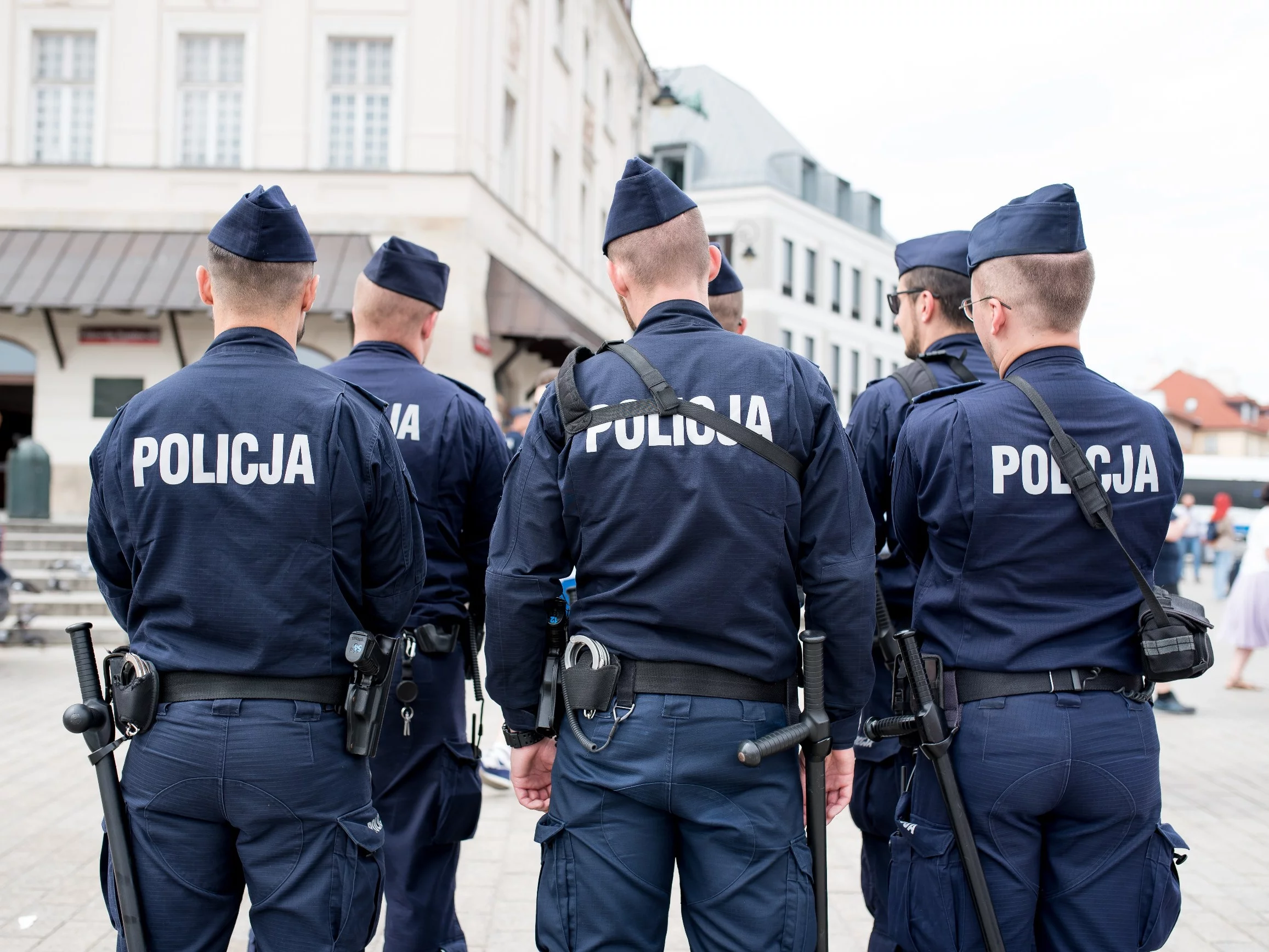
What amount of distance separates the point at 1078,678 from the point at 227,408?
6.77 feet

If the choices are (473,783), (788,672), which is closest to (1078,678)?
(788,672)

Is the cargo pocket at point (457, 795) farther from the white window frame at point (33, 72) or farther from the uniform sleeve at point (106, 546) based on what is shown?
the white window frame at point (33, 72)

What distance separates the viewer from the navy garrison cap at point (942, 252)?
3.52 m

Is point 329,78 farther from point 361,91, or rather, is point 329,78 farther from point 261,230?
point 261,230

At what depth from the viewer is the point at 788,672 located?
2424mm

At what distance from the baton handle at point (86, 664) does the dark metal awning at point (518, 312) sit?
1368cm

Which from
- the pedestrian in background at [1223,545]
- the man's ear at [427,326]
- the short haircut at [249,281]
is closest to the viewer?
the short haircut at [249,281]

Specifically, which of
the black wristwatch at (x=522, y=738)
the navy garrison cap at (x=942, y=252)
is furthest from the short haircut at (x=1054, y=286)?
the black wristwatch at (x=522, y=738)

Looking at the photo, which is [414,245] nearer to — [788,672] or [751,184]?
[788,672]

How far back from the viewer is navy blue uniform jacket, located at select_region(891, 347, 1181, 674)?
2.57 meters

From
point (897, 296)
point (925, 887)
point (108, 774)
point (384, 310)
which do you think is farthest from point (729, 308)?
point (108, 774)

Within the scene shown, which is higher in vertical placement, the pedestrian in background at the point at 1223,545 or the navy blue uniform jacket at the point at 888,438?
the navy blue uniform jacket at the point at 888,438

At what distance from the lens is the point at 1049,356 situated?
2748 millimetres

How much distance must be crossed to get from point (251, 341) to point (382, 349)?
115 cm
